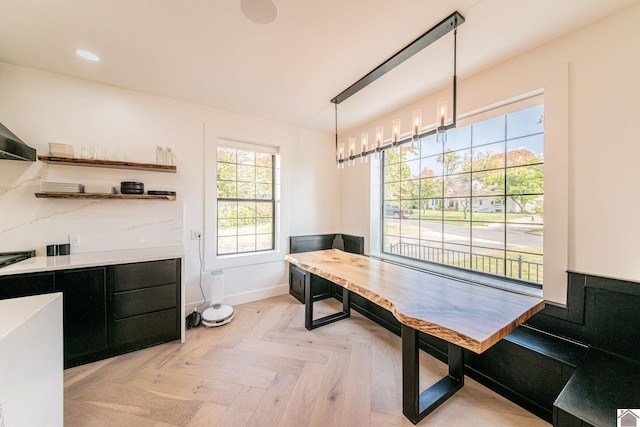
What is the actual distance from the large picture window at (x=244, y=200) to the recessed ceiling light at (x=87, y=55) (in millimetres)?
1394

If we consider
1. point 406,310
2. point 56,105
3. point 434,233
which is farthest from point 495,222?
point 56,105

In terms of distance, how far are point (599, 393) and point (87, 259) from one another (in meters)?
3.83

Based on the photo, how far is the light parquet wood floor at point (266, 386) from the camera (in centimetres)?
153

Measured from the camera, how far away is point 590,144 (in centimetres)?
162

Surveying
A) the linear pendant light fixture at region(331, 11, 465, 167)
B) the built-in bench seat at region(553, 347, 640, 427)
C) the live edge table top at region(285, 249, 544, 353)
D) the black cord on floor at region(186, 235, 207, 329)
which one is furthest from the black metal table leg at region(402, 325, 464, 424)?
the black cord on floor at region(186, 235, 207, 329)

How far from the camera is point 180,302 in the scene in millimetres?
2383

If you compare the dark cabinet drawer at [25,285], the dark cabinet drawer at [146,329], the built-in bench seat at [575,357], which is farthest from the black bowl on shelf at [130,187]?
the built-in bench seat at [575,357]

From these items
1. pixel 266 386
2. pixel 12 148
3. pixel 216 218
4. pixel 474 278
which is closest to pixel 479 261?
pixel 474 278

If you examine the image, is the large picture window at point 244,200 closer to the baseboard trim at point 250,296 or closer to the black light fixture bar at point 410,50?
the baseboard trim at point 250,296

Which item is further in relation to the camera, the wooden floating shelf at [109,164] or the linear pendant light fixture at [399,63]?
the wooden floating shelf at [109,164]

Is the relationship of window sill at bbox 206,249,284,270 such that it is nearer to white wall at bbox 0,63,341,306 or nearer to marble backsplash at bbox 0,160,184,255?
white wall at bbox 0,63,341,306

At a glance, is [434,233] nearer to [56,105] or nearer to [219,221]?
[219,221]

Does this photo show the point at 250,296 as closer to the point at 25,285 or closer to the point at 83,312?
the point at 83,312

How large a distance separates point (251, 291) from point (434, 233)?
8.92ft
